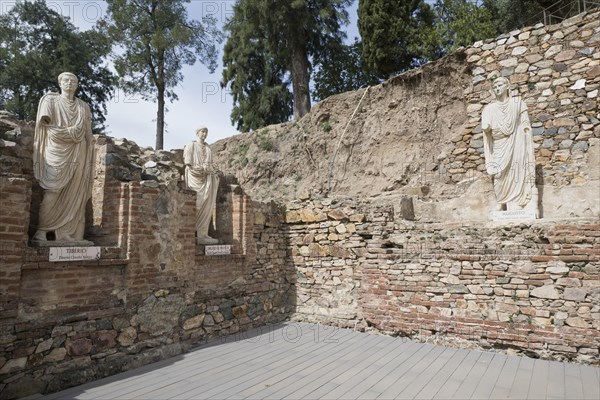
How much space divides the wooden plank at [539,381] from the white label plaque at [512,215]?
8.96ft

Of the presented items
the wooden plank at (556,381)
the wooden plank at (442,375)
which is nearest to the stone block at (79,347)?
the wooden plank at (442,375)

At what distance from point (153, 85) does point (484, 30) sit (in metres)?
14.1

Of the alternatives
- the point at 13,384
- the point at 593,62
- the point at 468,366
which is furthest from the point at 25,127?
the point at 593,62

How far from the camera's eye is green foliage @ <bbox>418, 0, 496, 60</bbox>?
13.7m

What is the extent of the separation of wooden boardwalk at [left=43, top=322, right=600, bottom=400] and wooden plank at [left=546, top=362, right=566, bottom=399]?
0.01 meters

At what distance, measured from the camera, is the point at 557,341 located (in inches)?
214

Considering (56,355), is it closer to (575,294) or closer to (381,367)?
(381,367)

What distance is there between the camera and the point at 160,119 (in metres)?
18.0

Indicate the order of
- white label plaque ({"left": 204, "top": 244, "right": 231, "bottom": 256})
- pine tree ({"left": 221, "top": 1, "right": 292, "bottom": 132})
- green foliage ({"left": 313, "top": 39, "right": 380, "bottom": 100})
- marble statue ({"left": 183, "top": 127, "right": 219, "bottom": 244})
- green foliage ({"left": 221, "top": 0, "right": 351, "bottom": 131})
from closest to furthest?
white label plaque ({"left": 204, "top": 244, "right": 231, "bottom": 256}) → marble statue ({"left": 183, "top": 127, "right": 219, "bottom": 244}) → green foliage ({"left": 221, "top": 0, "right": 351, "bottom": 131}) → green foliage ({"left": 313, "top": 39, "right": 380, "bottom": 100}) → pine tree ({"left": 221, "top": 1, "right": 292, "bottom": 132})

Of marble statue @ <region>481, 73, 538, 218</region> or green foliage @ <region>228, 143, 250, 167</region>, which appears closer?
marble statue @ <region>481, 73, 538, 218</region>

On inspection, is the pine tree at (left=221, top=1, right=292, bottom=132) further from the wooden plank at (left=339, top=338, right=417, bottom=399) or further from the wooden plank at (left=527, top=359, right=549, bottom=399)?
the wooden plank at (left=527, top=359, right=549, bottom=399)

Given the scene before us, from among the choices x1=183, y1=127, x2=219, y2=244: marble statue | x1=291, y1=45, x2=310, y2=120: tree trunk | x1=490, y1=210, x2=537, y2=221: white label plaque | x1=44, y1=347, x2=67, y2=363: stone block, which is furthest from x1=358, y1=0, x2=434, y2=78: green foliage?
x1=44, y1=347, x2=67, y2=363: stone block

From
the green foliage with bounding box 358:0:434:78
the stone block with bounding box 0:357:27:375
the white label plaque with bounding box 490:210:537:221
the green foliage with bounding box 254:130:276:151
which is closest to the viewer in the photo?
the stone block with bounding box 0:357:27:375

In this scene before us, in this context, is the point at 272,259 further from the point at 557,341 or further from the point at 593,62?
the point at 593,62
